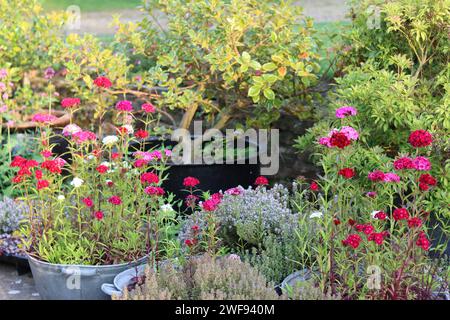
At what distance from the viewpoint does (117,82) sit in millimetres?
4949

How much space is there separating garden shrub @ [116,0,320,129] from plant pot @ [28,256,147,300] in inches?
62.1

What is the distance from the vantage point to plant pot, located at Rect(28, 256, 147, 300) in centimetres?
346

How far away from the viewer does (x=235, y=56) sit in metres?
4.54

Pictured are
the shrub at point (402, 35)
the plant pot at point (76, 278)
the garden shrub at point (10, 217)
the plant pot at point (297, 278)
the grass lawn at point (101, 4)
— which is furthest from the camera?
the grass lawn at point (101, 4)

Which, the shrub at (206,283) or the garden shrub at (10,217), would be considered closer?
the shrub at (206,283)

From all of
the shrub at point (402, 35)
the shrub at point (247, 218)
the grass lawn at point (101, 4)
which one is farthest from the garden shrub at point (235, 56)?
the grass lawn at point (101, 4)

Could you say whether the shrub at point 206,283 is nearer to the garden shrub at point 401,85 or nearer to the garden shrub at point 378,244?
the garden shrub at point 378,244

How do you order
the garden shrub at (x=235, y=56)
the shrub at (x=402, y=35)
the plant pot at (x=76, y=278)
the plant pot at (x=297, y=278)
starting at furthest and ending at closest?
the garden shrub at (x=235, y=56) → the shrub at (x=402, y=35) → the plant pot at (x=76, y=278) → the plant pot at (x=297, y=278)

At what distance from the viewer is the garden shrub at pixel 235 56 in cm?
456

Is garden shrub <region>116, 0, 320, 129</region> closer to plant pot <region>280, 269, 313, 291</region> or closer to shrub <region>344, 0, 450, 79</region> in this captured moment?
shrub <region>344, 0, 450, 79</region>

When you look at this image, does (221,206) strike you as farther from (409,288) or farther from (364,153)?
(409,288)

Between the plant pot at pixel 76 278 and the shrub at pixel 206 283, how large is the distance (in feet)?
1.04

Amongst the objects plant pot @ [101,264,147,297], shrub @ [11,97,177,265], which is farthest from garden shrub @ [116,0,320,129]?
plant pot @ [101,264,147,297]

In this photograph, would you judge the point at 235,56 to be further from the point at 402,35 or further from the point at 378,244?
the point at 378,244
